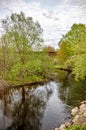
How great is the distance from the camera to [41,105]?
28375mm

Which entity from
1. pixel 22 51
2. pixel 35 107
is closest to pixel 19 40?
pixel 22 51

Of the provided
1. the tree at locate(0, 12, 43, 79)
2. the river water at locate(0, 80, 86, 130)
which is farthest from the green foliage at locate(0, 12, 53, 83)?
the river water at locate(0, 80, 86, 130)

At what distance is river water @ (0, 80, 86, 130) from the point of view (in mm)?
21375

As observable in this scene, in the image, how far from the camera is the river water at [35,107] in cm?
2138

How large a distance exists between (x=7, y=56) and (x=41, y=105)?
65.2ft

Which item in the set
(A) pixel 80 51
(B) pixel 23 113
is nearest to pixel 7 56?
(A) pixel 80 51

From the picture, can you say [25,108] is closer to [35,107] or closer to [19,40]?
[35,107]

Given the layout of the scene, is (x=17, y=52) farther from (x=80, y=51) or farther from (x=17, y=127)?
(x=17, y=127)

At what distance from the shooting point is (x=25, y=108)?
26500 millimetres

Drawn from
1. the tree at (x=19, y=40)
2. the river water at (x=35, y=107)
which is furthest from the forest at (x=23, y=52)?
the river water at (x=35, y=107)

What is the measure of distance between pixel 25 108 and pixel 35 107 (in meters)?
1.47

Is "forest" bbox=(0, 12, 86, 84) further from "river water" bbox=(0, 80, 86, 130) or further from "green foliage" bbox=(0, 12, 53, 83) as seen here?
"river water" bbox=(0, 80, 86, 130)

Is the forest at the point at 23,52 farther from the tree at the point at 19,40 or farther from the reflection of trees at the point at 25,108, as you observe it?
the reflection of trees at the point at 25,108

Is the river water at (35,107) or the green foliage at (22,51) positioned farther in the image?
the green foliage at (22,51)
